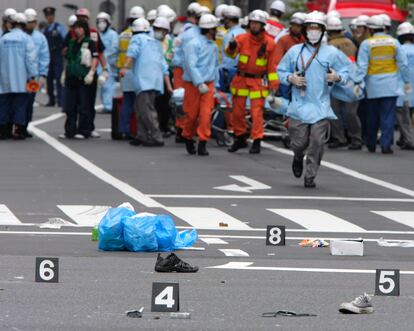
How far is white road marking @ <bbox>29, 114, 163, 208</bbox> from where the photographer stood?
1755 cm

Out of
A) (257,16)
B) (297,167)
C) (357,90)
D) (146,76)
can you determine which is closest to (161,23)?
A: (146,76)

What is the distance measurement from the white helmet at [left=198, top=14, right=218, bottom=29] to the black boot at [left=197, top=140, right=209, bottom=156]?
5.37ft

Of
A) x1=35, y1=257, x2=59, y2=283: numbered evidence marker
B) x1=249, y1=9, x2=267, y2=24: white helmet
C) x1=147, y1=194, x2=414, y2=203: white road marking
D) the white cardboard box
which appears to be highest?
x1=249, y1=9, x2=267, y2=24: white helmet

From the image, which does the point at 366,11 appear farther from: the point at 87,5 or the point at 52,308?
the point at 52,308

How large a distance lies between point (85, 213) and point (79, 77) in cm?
1052

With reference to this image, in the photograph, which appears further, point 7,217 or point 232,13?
point 232,13

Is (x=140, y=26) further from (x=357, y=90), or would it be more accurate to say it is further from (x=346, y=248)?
(x=346, y=248)

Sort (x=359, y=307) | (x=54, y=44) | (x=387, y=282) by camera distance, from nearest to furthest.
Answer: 1. (x=359, y=307)
2. (x=387, y=282)
3. (x=54, y=44)

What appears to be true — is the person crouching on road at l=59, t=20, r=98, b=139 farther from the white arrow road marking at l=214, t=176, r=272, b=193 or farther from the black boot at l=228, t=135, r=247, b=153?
the white arrow road marking at l=214, t=176, r=272, b=193

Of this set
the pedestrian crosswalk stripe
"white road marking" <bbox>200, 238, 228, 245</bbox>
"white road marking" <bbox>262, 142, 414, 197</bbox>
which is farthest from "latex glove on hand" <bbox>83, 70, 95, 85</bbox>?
"white road marking" <bbox>200, 238, 228, 245</bbox>

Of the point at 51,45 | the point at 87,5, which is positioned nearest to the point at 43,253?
the point at 51,45

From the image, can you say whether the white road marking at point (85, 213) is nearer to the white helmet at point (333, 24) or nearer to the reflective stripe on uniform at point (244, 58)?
the reflective stripe on uniform at point (244, 58)

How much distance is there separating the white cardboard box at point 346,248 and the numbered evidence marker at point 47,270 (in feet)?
9.11

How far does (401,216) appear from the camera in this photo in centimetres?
1642
